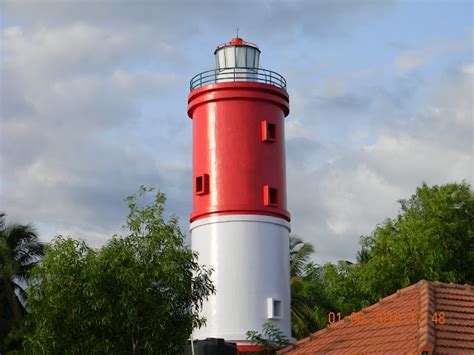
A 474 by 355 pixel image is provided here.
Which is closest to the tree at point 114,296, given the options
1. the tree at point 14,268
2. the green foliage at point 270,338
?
the green foliage at point 270,338

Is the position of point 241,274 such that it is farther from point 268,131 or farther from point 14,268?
point 14,268

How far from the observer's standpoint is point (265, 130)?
35.8 metres

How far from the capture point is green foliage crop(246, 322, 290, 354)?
3342cm

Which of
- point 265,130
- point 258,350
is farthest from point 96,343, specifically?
point 265,130

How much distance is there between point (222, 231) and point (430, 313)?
12.8 meters

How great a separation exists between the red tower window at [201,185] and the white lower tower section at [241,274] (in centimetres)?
107

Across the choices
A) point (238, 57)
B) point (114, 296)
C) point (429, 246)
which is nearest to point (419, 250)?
point (429, 246)

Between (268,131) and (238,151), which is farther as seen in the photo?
(268,131)

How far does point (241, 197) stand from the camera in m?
34.9

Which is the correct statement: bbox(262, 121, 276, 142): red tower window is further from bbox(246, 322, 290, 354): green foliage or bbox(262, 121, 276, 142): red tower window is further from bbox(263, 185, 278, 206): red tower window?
bbox(246, 322, 290, 354): green foliage

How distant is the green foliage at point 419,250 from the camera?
135 feet

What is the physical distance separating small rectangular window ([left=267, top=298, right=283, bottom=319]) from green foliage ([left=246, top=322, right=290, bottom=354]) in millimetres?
358

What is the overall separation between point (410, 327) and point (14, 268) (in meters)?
21.8
